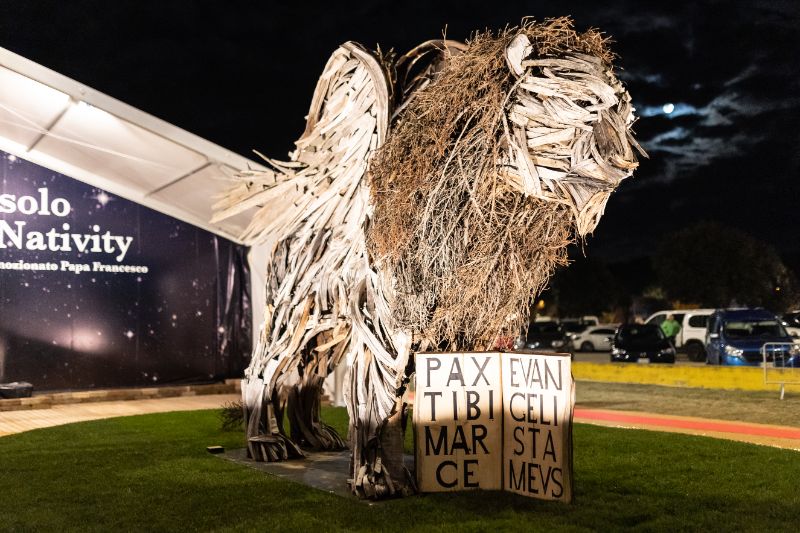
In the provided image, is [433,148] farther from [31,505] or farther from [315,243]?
[31,505]

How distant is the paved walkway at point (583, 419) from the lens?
1040 cm

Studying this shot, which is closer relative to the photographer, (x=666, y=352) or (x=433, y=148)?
(x=433, y=148)

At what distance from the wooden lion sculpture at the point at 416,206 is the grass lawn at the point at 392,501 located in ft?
2.04

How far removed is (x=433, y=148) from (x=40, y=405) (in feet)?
Answer: 39.1

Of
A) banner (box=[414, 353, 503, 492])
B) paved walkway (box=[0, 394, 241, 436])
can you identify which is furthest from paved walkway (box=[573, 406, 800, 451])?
paved walkway (box=[0, 394, 241, 436])

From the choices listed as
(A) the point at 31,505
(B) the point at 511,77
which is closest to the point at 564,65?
(B) the point at 511,77

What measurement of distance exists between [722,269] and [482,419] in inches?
1608

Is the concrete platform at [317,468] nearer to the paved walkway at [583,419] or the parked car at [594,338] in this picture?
the paved walkway at [583,419]

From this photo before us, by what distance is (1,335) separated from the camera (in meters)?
15.3

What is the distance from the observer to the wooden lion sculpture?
5.34 metres

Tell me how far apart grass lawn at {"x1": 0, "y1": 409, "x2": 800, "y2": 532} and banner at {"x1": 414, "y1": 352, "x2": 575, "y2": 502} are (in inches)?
7.0

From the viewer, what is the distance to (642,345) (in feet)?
72.9

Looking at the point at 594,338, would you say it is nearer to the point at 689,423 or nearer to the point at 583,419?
the point at 583,419

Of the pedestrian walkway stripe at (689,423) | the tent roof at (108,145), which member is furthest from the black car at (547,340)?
the pedestrian walkway stripe at (689,423)
